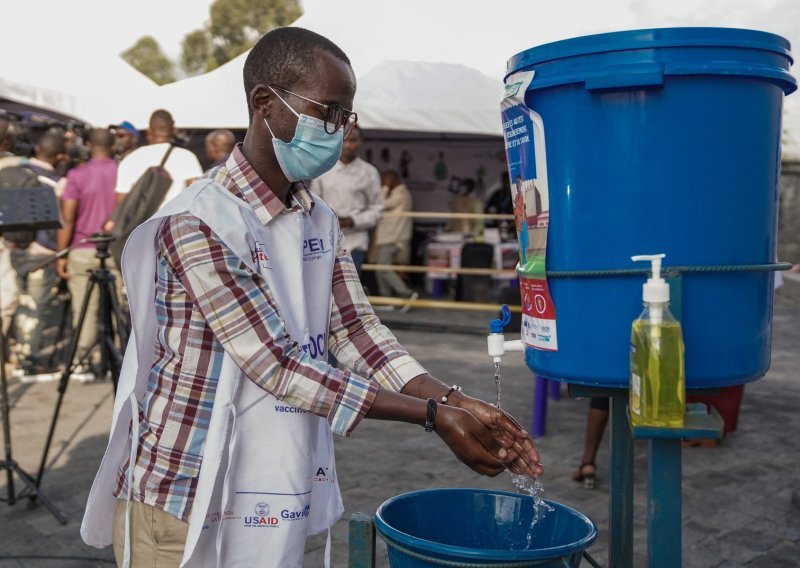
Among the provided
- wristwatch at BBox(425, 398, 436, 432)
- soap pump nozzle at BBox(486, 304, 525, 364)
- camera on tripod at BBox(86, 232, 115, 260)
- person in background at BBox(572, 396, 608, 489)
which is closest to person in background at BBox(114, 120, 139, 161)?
camera on tripod at BBox(86, 232, 115, 260)

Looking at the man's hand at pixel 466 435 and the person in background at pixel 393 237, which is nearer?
the man's hand at pixel 466 435

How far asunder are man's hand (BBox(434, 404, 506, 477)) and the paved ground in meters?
2.10

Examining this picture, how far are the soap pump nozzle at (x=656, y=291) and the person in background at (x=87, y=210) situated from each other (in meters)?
5.61

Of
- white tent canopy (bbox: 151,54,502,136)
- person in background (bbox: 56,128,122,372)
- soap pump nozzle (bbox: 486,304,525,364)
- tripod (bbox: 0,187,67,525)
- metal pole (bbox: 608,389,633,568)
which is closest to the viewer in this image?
soap pump nozzle (bbox: 486,304,525,364)

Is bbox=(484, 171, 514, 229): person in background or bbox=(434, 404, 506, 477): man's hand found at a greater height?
bbox=(484, 171, 514, 229): person in background

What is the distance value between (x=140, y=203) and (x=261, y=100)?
430 centimetres

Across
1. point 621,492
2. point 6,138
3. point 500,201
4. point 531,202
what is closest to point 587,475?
point 621,492

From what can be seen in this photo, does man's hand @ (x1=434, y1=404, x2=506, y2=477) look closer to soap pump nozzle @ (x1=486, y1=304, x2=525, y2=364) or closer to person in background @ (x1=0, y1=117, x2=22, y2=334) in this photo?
soap pump nozzle @ (x1=486, y1=304, x2=525, y2=364)

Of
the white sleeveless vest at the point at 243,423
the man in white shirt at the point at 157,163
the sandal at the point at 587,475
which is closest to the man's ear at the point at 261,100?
the white sleeveless vest at the point at 243,423

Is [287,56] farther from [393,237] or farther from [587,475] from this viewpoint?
[393,237]

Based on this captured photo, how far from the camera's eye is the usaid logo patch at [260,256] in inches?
74.5

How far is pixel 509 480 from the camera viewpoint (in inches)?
190

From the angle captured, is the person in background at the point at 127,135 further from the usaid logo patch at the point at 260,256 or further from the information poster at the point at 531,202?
the usaid logo patch at the point at 260,256

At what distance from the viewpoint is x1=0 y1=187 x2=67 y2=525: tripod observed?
420cm
